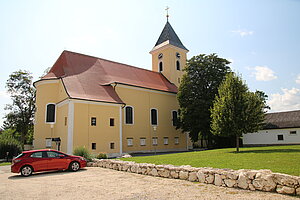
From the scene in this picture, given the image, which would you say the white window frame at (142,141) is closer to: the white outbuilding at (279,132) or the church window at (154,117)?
the church window at (154,117)

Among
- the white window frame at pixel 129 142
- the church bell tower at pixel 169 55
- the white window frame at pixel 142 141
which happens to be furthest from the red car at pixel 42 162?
the church bell tower at pixel 169 55

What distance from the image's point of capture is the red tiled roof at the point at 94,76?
24.9m

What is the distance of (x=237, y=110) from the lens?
59.6 feet

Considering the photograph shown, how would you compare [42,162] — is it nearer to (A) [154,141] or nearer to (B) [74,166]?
(B) [74,166]

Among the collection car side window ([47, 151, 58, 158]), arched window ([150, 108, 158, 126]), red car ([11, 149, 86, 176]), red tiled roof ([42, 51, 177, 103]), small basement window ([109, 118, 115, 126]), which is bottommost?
red car ([11, 149, 86, 176])

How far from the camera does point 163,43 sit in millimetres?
41250

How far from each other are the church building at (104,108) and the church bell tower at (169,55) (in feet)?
3.34

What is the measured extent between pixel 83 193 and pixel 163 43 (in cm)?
3607

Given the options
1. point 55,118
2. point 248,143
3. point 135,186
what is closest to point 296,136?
point 248,143

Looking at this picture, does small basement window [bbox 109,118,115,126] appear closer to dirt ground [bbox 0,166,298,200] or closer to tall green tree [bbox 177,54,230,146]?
tall green tree [bbox 177,54,230,146]

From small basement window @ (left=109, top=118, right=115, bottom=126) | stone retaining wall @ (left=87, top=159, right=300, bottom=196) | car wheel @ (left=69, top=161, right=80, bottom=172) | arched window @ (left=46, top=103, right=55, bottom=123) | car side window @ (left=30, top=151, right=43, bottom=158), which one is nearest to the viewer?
stone retaining wall @ (left=87, top=159, right=300, bottom=196)

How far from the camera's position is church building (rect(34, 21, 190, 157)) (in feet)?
75.9

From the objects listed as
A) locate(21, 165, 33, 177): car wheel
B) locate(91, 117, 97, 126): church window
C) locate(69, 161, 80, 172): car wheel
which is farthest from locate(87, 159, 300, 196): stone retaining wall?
locate(91, 117, 97, 126): church window

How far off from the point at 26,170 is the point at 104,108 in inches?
488
